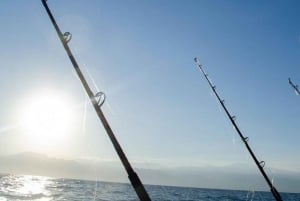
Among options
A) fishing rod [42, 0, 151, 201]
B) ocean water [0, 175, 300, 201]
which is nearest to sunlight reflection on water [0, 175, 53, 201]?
ocean water [0, 175, 300, 201]

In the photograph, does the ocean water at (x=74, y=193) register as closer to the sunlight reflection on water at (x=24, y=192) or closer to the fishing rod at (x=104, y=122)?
the sunlight reflection on water at (x=24, y=192)

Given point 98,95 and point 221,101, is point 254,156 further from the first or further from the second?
point 98,95

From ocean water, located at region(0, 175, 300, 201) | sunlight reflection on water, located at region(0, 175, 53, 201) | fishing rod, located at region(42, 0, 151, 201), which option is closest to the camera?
fishing rod, located at region(42, 0, 151, 201)

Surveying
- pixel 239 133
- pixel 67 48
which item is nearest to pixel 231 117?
pixel 239 133

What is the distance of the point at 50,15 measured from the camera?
5.70 meters

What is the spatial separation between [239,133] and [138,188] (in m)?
6.93

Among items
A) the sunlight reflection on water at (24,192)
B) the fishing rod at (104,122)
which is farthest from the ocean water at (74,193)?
the fishing rod at (104,122)

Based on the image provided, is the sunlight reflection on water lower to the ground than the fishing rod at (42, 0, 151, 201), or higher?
higher

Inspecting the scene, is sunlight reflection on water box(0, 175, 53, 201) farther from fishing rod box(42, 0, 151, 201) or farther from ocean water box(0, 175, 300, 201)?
fishing rod box(42, 0, 151, 201)

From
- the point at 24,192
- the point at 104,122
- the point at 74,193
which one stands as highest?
the point at 24,192

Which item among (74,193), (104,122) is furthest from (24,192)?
(104,122)

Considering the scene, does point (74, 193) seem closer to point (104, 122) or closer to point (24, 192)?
point (24, 192)

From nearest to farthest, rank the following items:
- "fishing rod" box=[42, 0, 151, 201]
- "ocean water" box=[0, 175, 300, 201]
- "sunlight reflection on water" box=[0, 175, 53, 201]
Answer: "fishing rod" box=[42, 0, 151, 201]
"sunlight reflection on water" box=[0, 175, 53, 201]
"ocean water" box=[0, 175, 300, 201]

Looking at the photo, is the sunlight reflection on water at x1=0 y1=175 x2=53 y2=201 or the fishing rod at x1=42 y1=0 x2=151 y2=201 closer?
the fishing rod at x1=42 y1=0 x2=151 y2=201
